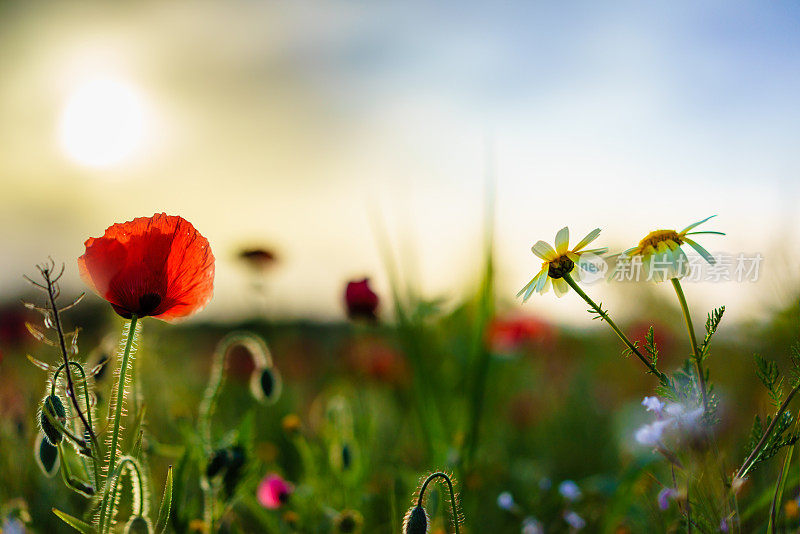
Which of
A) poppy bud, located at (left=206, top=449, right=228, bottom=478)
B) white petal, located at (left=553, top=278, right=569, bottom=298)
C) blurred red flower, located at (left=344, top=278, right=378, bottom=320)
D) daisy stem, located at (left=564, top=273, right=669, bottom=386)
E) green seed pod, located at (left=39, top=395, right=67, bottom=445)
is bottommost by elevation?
poppy bud, located at (left=206, top=449, right=228, bottom=478)

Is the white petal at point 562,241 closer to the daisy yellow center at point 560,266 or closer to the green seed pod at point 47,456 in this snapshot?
the daisy yellow center at point 560,266

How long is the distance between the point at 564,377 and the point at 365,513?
9.21ft

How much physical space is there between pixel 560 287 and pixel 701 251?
0.24 meters

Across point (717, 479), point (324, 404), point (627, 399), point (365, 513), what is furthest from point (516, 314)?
point (717, 479)

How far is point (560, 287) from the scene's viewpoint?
1130mm

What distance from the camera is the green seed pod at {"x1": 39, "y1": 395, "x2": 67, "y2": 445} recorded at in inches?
44.6

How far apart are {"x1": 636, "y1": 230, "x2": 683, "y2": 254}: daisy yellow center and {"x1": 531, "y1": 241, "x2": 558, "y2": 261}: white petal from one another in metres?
0.14

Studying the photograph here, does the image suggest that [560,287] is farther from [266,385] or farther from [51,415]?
[266,385]

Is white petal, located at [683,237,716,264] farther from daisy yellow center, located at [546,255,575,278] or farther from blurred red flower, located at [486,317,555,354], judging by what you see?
blurred red flower, located at [486,317,555,354]

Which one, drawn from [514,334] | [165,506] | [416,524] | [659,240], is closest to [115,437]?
[165,506]

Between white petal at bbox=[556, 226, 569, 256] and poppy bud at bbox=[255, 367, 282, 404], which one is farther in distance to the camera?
poppy bud at bbox=[255, 367, 282, 404]

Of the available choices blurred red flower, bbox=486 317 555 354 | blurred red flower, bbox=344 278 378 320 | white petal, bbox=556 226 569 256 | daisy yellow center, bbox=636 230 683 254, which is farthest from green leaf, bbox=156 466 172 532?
blurred red flower, bbox=486 317 555 354

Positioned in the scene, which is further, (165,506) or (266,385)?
(266,385)

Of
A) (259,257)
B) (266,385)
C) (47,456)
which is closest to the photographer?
(47,456)
